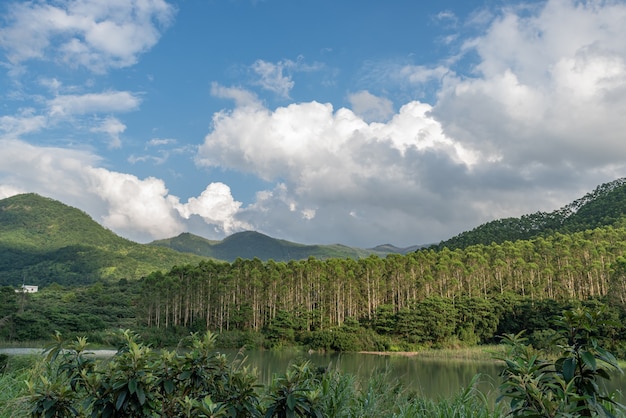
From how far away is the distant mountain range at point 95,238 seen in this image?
74.6m

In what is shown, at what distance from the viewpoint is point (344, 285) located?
46.1 m

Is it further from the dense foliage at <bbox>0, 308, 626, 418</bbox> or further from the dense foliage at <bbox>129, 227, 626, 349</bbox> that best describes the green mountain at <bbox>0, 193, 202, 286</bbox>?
the dense foliage at <bbox>0, 308, 626, 418</bbox>

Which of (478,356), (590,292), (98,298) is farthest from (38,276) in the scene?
(590,292)

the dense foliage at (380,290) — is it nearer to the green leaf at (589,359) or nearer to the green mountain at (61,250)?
the green leaf at (589,359)

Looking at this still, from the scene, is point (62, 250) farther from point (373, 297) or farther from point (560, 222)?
point (560, 222)

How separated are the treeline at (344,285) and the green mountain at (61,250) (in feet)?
147

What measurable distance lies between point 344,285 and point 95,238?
96.8 meters

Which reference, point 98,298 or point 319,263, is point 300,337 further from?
point 98,298

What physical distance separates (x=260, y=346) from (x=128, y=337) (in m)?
38.1

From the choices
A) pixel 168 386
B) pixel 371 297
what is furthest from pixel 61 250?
pixel 168 386

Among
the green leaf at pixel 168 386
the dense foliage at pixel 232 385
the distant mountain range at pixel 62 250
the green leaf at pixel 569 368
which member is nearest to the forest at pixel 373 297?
the dense foliage at pixel 232 385

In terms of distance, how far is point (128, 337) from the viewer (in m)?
3.30

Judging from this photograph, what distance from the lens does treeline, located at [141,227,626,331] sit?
4441 centimetres

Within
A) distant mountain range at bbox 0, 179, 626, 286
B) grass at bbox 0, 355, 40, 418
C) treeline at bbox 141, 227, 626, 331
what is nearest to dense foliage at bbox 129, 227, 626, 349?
treeline at bbox 141, 227, 626, 331
